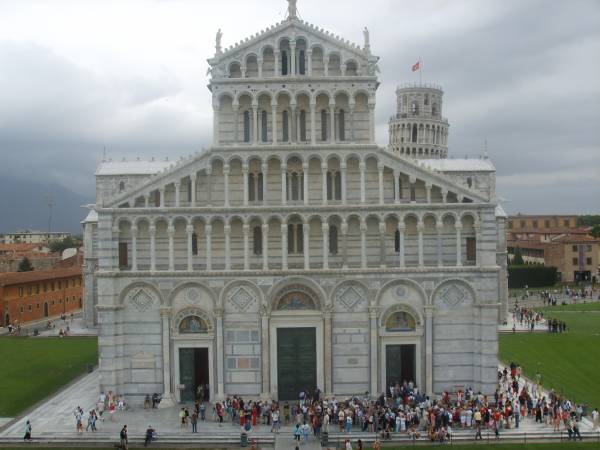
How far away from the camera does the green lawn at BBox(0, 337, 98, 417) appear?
35.0m

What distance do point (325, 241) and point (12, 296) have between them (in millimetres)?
41576

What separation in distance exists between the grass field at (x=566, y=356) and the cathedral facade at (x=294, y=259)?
20.9 ft

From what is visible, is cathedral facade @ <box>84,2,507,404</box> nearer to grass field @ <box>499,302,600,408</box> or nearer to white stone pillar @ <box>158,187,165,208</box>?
white stone pillar @ <box>158,187,165,208</box>

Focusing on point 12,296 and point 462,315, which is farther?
point 12,296


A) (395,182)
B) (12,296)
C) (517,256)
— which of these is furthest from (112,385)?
(517,256)

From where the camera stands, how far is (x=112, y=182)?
47219mm

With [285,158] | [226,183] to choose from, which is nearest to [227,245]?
[226,183]

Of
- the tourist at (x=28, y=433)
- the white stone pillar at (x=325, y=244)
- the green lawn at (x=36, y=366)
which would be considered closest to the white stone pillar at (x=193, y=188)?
the white stone pillar at (x=325, y=244)

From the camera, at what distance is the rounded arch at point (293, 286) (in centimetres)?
3184

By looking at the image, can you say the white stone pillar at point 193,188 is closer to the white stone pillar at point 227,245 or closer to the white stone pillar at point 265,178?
the white stone pillar at point 227,245

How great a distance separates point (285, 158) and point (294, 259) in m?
4.77

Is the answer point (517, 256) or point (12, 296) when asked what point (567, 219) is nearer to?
point (517, 256)

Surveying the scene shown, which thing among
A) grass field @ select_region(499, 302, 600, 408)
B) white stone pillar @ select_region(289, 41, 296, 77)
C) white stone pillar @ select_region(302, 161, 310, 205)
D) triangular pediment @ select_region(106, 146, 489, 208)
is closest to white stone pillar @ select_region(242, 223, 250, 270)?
white stone pillar @ select_region(302, 161, 310, 205)

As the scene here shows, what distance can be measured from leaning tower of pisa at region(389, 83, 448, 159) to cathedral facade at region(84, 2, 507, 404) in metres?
64.2
